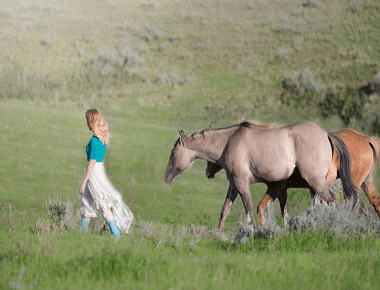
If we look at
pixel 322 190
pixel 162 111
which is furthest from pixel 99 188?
pixel 162 111

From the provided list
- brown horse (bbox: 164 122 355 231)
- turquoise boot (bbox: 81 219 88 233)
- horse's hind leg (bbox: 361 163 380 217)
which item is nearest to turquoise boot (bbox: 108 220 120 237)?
turquoise boot (bbox: 81 219 88 233)

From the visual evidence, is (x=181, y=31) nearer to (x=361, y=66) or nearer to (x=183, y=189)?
(x=361, y=66)

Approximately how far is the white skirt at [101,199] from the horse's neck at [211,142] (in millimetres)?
1968

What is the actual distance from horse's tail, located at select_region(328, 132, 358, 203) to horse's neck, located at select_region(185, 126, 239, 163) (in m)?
1.80

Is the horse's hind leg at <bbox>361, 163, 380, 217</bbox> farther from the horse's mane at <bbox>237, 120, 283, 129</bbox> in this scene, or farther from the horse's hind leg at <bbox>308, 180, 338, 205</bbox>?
the horse's mane at <bbox>237, 120, 283, 129</bbox>

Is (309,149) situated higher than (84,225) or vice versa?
(309,149)

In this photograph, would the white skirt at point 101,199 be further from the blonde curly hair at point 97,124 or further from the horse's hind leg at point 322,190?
the horse's hind leg at point 322,190

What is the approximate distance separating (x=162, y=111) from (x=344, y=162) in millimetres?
22999

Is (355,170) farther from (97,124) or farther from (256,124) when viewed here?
(97,124)

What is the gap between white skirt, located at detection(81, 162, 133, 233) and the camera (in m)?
9.37

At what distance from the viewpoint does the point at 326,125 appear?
30.9 m

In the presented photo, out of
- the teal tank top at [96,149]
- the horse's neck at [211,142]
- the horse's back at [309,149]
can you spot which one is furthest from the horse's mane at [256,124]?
the teal tank top at [96,149]

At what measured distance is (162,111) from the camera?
109 ft

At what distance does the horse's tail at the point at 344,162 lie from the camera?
10.8 metres
